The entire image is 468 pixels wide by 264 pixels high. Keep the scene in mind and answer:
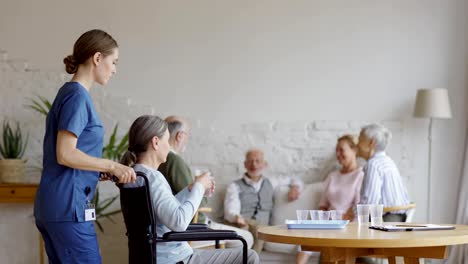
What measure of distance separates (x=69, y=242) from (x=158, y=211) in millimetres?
408

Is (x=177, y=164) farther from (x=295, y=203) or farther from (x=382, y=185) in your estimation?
(x=295, y=203)

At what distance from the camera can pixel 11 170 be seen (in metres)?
6.54

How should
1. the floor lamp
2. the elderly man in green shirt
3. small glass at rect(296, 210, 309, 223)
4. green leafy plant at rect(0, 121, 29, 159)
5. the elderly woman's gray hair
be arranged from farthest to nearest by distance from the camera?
1. green leafy plant at rect(0, 121, 29, 159)
2. the floor lamp
3. the elderly woman's gray hair
4. the elderly man in green shirt
5. small glass at rect(296, 210, 309, 223)

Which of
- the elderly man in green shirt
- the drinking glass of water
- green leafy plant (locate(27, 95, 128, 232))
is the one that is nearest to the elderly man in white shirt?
the elderly man in green shirt

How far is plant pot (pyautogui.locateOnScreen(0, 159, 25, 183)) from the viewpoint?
257 inches

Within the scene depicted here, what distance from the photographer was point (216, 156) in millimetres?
6852

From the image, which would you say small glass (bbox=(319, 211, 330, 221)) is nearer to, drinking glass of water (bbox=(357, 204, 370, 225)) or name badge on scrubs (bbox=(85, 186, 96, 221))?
drinking glass of water (bbox=(357, 204, 370, 225))

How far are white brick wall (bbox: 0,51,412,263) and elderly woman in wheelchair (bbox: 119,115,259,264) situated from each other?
301 centimetres

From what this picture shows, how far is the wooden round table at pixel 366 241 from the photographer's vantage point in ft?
11.4

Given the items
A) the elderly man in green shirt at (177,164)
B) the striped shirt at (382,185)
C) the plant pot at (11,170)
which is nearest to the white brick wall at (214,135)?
the plant pot at (11,170)

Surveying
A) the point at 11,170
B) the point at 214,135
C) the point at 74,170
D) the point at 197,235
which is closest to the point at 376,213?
the point at 197,235

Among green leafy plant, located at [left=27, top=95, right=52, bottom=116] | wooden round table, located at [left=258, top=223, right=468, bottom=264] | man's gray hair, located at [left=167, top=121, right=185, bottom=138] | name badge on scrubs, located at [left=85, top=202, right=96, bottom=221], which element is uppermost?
green leafy plant, located at [left=27, top=95, right=52, bottom=116]

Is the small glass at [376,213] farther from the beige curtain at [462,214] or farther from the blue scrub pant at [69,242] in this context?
the beige curtain at [462,214]

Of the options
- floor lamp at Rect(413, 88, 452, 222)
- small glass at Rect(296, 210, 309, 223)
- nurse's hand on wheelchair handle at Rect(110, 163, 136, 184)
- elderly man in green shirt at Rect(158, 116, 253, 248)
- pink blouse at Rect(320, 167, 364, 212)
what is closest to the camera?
nurse's hand on wheelchair handle at Rect(110, 163, 136, 184)
